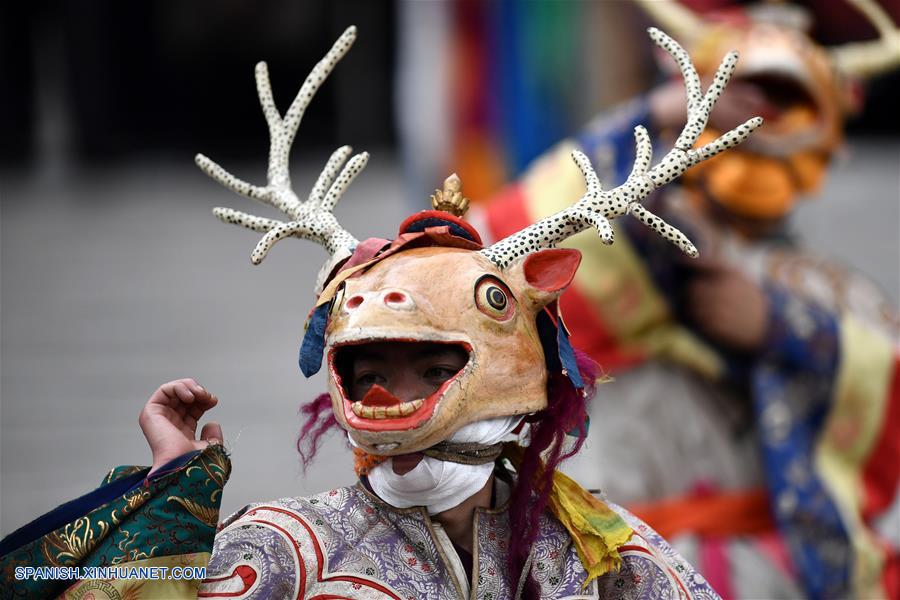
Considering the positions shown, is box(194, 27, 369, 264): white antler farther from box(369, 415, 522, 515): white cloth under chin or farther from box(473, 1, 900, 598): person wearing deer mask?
box(473, 1, 900, 598): person wearing deer mask

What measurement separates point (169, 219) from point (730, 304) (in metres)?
6.83

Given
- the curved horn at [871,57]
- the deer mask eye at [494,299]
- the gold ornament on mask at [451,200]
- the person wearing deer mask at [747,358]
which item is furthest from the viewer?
the curved horn at [871,57]

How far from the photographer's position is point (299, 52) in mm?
12641

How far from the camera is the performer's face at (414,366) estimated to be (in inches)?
86.4

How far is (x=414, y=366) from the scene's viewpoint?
7.22 feet

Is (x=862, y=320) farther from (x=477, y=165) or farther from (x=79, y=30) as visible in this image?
(x=79, y=30)

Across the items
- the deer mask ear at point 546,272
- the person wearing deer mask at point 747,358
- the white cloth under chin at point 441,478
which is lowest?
the person wearing deer mask at point 747,358

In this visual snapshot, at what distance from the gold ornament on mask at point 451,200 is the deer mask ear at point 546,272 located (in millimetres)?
171

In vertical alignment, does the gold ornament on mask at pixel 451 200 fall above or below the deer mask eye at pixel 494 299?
above

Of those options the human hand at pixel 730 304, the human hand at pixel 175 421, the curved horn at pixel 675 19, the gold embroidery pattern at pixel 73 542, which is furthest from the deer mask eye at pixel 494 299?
the curved horn at pixel 675 19

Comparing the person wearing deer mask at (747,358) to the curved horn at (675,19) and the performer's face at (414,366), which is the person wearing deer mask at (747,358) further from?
the performer's face at (414,366)

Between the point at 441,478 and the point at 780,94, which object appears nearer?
the point at 441,478

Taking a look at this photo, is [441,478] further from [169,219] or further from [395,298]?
[169,219]

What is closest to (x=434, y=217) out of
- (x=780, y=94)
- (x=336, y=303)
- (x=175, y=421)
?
(x=336, y=303)
